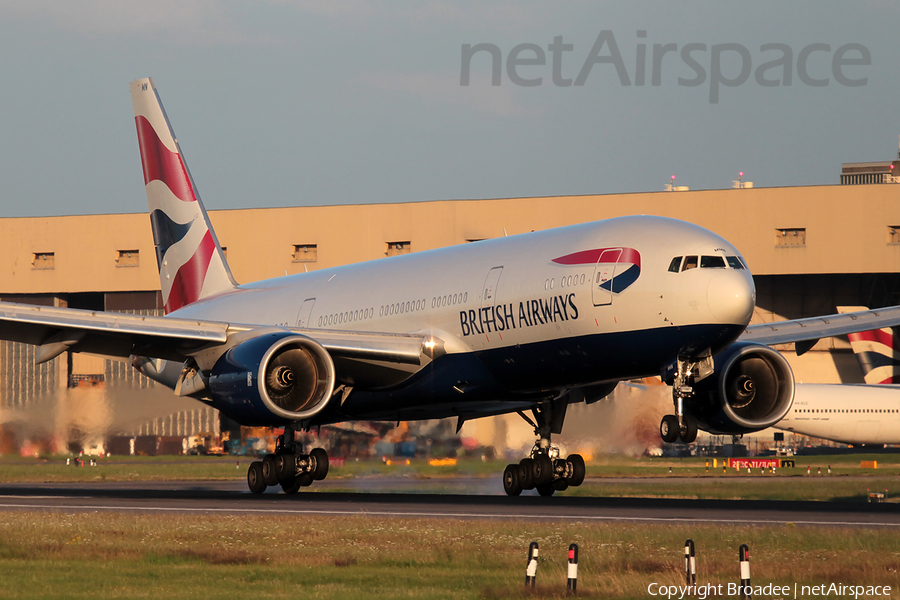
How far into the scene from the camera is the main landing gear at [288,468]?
27.8m

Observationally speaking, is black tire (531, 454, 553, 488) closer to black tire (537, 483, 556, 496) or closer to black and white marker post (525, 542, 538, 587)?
black tire (537, 483, 556, 496)

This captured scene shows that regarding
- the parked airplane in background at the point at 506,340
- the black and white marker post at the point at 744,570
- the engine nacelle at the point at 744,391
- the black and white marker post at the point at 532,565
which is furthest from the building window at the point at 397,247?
the black and white marker post at the point at 744,570

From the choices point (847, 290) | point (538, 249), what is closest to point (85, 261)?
point (847, 290)

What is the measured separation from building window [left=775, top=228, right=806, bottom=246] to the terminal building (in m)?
0.06

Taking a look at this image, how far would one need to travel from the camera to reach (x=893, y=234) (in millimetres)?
61625

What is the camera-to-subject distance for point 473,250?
1096 inches

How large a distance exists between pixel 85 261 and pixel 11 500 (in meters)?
47.6

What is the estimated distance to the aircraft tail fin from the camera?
60.6m

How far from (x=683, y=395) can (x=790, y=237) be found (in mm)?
43362

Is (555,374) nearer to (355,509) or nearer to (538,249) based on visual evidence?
(538,249)

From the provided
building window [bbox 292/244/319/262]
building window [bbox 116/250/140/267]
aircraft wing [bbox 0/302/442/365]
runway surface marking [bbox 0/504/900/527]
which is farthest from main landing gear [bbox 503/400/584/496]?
building window [bbox 116/250/140/267]

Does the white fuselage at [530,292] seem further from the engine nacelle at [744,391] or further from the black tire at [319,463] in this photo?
the engine nacelle at [744,391]

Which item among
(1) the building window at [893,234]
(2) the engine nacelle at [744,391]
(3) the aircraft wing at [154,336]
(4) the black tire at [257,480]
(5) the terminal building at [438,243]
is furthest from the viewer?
(5) the terminal building at [438,243]

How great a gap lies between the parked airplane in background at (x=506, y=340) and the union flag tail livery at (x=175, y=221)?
6.37 meters
